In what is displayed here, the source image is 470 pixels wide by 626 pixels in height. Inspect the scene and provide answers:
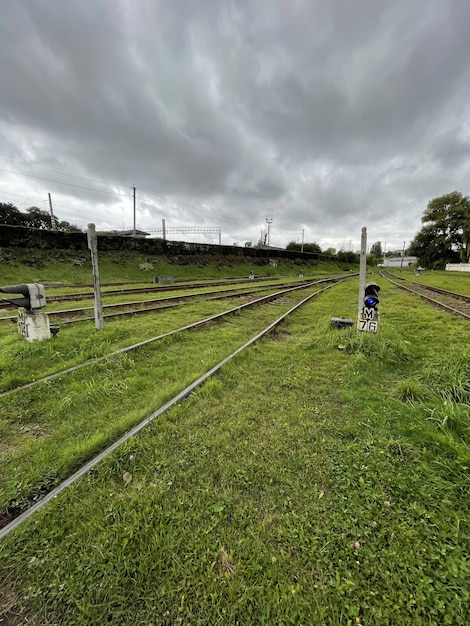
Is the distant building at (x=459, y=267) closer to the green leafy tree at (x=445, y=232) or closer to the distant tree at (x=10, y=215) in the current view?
the green leafy tree at (x=445, y=232)

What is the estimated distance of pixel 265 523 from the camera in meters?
1.73

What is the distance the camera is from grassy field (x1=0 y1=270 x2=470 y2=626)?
1327 mm

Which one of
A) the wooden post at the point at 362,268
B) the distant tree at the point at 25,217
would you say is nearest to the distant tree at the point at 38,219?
the distant tree at the point at 25,217

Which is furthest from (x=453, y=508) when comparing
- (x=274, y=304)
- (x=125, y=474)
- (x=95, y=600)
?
(x=274, y=304)

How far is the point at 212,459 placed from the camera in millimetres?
2285

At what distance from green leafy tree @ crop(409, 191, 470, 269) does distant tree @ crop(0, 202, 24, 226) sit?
237 ft

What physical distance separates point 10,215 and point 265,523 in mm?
52395

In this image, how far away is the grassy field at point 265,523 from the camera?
1.33 metres

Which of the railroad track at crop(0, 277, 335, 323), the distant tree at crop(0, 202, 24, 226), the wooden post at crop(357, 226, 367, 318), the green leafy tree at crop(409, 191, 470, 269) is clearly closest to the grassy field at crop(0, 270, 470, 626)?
the wooden post at crop(357, 226, 367, 318)

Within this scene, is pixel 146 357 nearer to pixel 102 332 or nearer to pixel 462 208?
pixel 102 332

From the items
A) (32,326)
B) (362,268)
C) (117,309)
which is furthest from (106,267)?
(362,268)

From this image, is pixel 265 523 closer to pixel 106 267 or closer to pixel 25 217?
pixel 106 267

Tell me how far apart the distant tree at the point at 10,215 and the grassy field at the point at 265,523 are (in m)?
49.1

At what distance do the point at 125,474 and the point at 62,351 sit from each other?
3.42 metres
